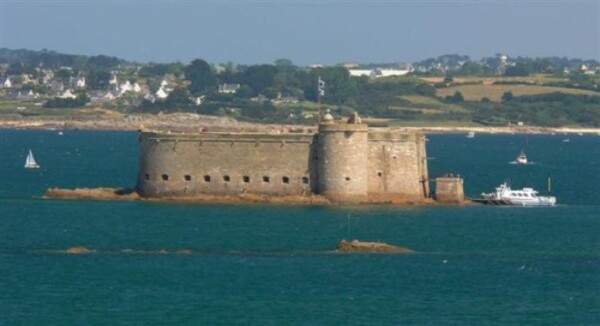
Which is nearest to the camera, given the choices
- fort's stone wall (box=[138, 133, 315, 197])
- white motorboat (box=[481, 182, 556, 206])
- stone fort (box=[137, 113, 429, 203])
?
stone fort (box=[137, 113, 429, 203])

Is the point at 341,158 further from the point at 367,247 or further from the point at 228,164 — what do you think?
the point at 367,247

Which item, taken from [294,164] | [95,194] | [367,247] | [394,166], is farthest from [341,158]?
[367,247]

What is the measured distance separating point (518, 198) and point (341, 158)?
425 inches

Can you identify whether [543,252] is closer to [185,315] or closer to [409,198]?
[409,198]

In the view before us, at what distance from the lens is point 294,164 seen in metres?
72.1

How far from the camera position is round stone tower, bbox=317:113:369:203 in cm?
7112

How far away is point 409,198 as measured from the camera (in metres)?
73.2

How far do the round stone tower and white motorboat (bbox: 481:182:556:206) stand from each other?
8.00 m

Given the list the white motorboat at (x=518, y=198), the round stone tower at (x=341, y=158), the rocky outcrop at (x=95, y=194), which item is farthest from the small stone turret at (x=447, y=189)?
the rocky outcrop at (x=95, y=194)

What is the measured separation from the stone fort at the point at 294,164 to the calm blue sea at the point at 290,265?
1334 millimetres

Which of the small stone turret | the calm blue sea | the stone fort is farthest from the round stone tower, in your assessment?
the small stone turret

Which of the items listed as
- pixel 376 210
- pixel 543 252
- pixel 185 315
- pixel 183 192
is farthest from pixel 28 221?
pixel 185 315

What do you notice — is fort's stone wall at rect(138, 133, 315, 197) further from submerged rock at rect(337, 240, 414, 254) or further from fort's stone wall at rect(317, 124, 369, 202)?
submerged rock at rect(337, 240, 414, 254)

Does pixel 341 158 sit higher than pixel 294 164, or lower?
higher
